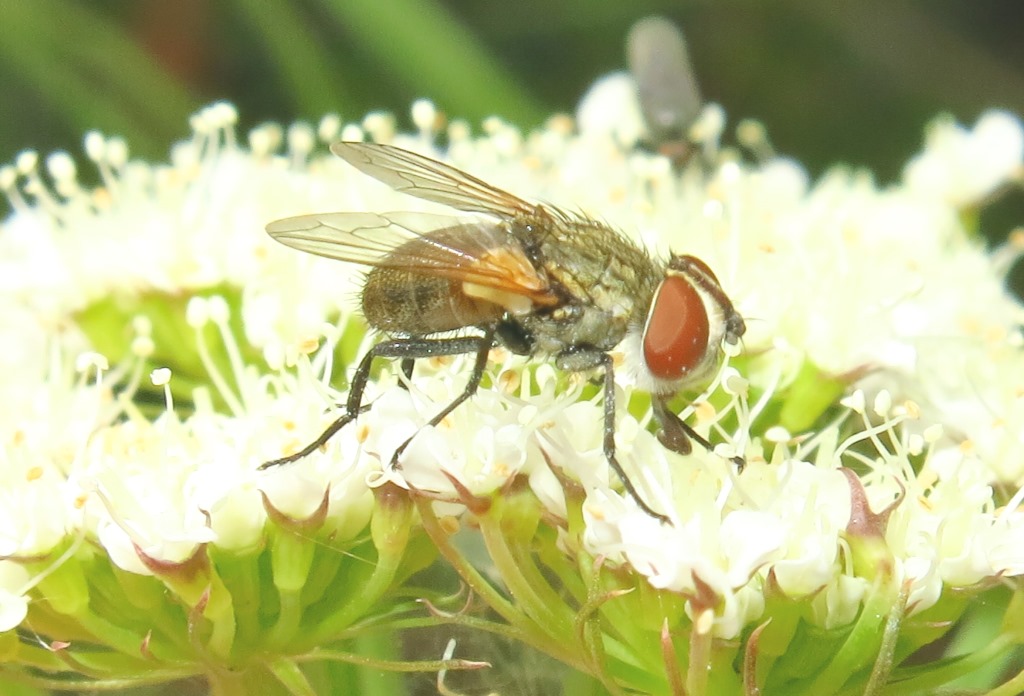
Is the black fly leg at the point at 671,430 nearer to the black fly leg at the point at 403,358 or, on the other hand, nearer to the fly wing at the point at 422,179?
the black fly leg at the point at 403,358

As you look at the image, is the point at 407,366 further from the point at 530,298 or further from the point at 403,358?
the point at 530,298

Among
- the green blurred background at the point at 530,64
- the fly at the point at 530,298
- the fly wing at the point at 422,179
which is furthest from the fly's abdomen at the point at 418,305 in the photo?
the green blurred background at the point at 530,64

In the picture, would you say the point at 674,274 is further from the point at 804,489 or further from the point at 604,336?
the point at 804,489

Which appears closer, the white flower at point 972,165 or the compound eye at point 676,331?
the compound eye at point 676,331

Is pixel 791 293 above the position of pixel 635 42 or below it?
below

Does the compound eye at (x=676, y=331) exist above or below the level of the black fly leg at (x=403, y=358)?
above

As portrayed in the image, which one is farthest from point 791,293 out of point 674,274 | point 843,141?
point 843,141

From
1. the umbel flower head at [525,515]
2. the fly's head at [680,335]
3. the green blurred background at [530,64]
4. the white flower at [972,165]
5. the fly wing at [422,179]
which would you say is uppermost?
the green blurred background at [530,64]
